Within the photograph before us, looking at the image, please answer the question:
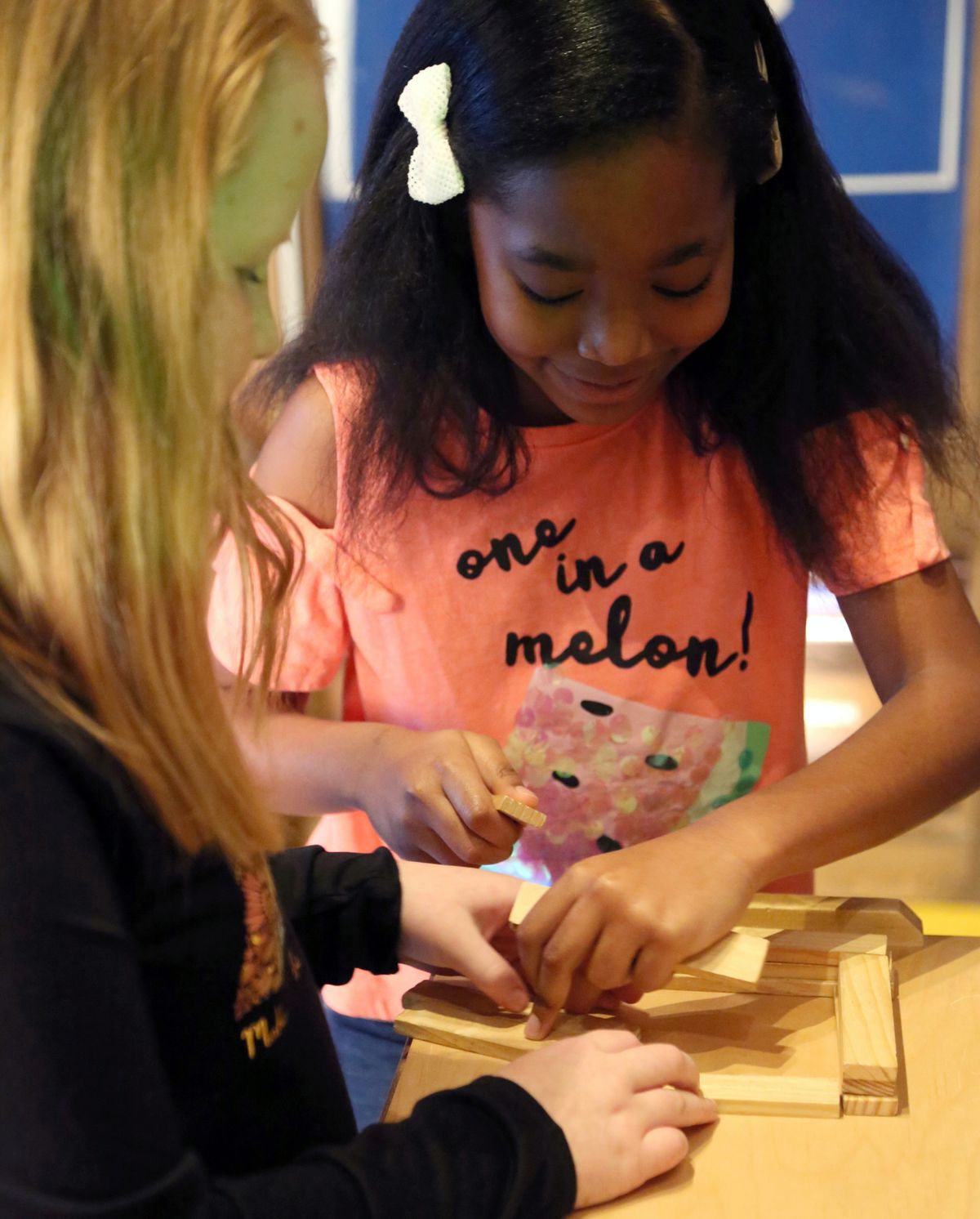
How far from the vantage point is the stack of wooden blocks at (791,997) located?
2.27ft

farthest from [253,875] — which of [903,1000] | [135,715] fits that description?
[903,1000]

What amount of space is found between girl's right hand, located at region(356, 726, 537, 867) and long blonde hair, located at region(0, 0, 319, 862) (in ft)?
1.06

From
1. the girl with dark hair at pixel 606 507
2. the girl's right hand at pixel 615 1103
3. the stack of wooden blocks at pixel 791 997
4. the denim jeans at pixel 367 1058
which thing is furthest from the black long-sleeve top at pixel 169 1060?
the denim jeans at pixel 367 1058

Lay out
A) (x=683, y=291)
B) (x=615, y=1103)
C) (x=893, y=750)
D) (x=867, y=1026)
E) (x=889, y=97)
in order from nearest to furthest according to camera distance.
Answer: (x=615, y=1103) → (x=867, y=1026) → (x=683, y=291) → (x=893, y=750) → (x=889, y=97)

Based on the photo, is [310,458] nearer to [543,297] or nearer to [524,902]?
[543,297]

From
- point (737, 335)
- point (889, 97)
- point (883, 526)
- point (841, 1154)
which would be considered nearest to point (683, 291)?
point (737, 335)

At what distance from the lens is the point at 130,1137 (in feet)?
1.61

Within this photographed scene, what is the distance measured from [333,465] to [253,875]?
47 centimetres

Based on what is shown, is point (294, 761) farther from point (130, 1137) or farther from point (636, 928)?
point (130, 1137)

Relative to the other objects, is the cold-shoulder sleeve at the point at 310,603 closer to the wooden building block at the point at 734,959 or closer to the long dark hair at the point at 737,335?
the long dark hair at the point at 737,335

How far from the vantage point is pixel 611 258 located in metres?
0.81

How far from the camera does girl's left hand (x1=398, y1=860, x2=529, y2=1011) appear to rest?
2.55 ft

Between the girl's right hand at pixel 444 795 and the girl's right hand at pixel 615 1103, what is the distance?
7.8 inches

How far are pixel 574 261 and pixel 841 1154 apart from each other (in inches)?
20.4
